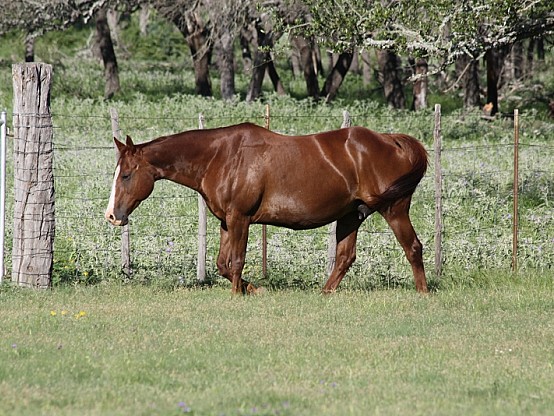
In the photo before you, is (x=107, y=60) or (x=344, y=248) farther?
(x=107, y=60)

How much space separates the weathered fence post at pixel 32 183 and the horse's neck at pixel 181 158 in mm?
1399

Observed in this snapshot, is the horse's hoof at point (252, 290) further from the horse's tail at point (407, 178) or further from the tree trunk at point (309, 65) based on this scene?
the tree trunk at point (309, 65)

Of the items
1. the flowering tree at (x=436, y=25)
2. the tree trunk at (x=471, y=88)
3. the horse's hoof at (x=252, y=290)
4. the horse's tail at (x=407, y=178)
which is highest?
the tree trunk at (x=471, y=88)

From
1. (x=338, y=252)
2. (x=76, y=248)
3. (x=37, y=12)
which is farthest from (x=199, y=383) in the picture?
(x=37, y=12)

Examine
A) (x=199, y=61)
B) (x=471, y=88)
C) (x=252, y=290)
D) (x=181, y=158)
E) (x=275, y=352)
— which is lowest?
(x=275, y=352)

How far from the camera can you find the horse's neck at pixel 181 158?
1140 cm

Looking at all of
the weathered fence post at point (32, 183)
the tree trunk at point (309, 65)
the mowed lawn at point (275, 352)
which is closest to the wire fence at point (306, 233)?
the weathered fence post at point (32, 183)

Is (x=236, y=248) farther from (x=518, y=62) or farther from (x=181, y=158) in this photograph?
(x=518, y=62)

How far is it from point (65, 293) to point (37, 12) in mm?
19150

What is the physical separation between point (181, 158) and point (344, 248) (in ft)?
7.10

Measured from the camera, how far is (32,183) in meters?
11.8

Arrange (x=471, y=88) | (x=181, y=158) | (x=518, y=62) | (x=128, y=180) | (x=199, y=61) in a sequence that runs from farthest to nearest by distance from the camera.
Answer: (x=518, y=62) → (x=471, y=88) → (x=199, y=61) → (x=181, y=158) → (x=128, y=180)

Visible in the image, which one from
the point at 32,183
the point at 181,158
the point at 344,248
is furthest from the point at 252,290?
the point at 32,183

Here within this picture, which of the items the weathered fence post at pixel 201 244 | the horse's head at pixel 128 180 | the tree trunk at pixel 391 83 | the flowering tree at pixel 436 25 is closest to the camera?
the horse's head at pixel 128 180
